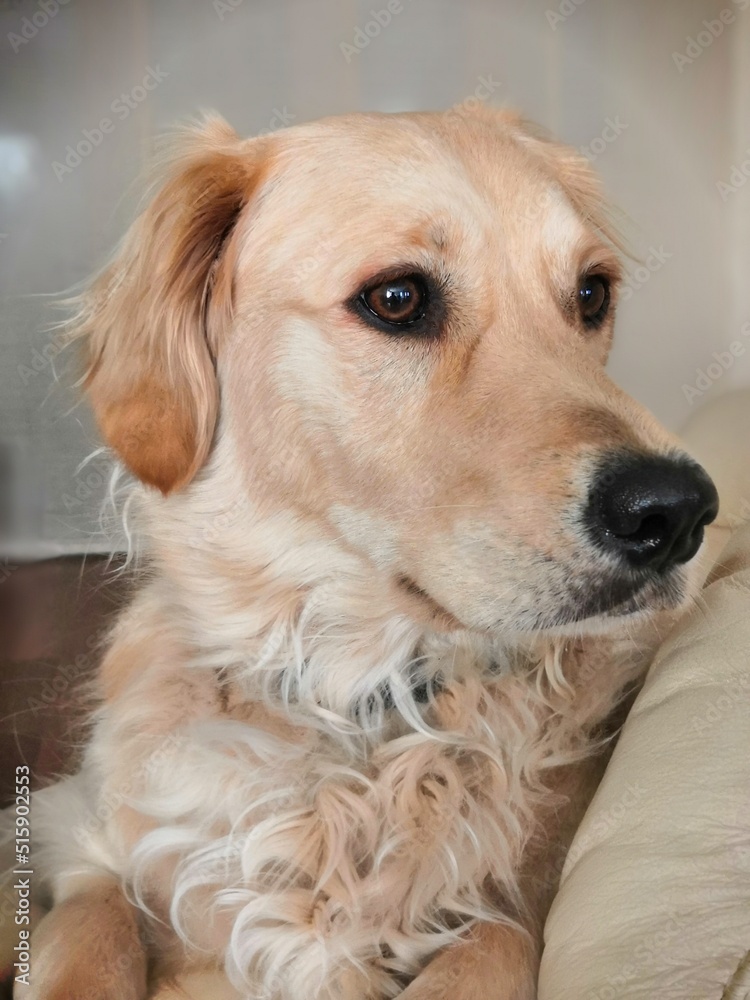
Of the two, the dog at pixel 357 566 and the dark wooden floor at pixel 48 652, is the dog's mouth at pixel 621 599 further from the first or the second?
the dark wooden floor at pixel 48 652

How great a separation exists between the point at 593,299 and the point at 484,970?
92cm

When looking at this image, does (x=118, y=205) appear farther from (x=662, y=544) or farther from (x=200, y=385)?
(x=662, y=544)

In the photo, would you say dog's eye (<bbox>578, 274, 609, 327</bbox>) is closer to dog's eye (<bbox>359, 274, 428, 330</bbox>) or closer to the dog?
the dog

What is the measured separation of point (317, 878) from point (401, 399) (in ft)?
1.94

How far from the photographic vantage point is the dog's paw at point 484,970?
2.90ft

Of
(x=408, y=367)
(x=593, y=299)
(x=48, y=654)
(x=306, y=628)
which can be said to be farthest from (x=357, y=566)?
(x=48, y=654)

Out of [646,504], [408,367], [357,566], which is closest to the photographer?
[646,504]

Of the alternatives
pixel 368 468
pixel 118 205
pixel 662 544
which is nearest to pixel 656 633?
pixel 662 544

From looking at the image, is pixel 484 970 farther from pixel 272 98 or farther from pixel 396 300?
pixel 272 98

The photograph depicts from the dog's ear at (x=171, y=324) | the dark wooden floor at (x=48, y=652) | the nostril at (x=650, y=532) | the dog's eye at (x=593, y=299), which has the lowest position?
the dark wooden floor at (x=48, y=652)

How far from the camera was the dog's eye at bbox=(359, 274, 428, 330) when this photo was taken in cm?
107

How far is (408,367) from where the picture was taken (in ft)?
3.47

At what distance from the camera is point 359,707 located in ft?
3.96

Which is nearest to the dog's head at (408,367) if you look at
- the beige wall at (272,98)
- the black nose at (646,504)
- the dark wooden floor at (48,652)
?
the black nose at (646,504)
